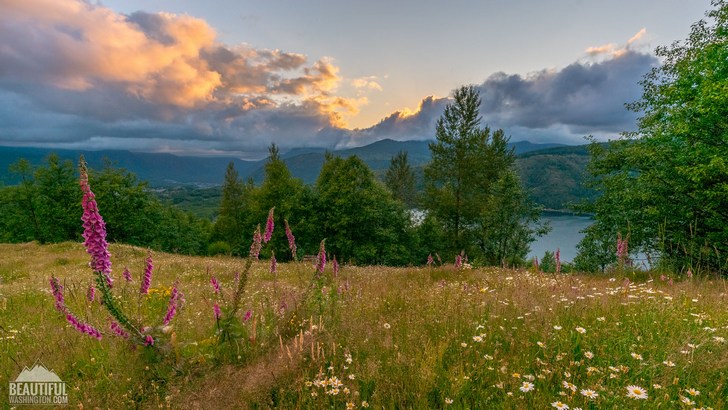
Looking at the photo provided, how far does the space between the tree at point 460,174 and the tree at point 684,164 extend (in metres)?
14.7

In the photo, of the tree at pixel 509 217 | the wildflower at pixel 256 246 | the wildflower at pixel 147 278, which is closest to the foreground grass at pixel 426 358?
the wildflower at pixel 147 278

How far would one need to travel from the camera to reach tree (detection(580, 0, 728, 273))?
1323 cm

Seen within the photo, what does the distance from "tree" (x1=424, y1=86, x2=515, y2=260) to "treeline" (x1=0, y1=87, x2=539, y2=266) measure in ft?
0.36

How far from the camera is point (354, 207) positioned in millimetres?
40312

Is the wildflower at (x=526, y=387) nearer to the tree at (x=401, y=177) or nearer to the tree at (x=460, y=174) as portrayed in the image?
the tree at (x=460, y=174)

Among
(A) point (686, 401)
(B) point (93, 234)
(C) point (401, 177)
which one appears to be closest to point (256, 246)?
(B) point (93, 234)

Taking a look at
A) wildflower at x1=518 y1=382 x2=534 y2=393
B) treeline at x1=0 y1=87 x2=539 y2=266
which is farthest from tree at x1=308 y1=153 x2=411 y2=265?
wildflower at x1=518 y1=382 x2=534 y2=393

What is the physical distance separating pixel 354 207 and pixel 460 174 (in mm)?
13706

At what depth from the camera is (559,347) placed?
3.93m

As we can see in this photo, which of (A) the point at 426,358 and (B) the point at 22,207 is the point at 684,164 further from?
(B) the point at 22,207

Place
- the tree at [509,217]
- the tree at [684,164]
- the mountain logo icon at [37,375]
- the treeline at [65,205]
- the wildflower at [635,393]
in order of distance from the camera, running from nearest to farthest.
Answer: the wildflower at [635,393], the mountain logo icon at [37,375], the tree at [684,164], the tree at [509,217], the treeline at [65,205]

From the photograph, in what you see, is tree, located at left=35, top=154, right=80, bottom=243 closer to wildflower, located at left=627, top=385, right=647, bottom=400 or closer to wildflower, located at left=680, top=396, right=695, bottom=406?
wildflower, located at left=627, top=385, right=647, bottom=400

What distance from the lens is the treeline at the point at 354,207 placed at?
33.9 metres

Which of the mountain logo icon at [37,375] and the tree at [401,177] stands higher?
the tree at [401,177]
